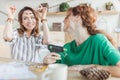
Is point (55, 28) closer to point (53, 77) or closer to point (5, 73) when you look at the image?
point (5, 73)

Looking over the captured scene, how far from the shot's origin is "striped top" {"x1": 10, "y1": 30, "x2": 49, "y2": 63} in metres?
1.34

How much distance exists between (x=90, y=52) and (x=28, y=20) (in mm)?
390

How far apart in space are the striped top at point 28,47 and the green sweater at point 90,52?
0.44 feet

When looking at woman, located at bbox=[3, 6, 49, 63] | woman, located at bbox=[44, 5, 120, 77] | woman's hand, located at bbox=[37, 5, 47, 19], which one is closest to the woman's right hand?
woman, located at bbox=[3, 6, 49, 63]

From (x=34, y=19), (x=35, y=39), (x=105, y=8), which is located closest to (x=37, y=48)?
(x=35, y=39)

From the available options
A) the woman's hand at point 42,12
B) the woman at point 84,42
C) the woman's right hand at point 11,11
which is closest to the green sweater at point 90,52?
the woman at point 84,42

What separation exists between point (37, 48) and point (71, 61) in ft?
0.69

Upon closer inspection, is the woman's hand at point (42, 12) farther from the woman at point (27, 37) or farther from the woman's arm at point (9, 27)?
the woman's arm at point (9, 27)

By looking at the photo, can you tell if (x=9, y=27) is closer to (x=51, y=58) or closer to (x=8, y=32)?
(x=8, y=32)

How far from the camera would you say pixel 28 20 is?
132cm

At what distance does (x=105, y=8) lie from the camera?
2068mm

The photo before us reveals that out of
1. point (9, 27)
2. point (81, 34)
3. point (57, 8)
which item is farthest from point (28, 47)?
point (57, 8)

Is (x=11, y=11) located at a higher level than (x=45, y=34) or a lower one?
higher

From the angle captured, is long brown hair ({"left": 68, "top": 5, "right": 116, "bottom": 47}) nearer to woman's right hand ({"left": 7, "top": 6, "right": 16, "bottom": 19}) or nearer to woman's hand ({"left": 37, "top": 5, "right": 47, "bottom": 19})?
woman's hand ({"left": 37, "top": 5, "right": 47, "bottom": 19})
